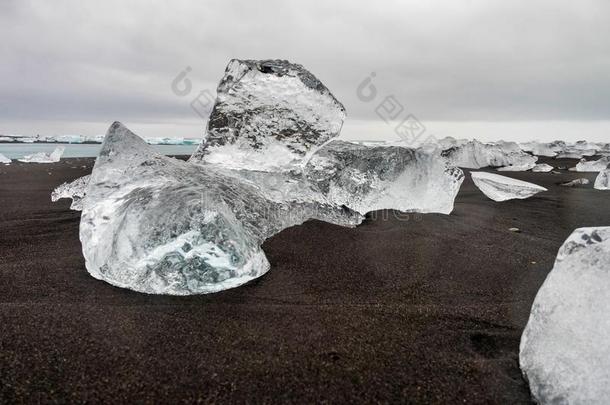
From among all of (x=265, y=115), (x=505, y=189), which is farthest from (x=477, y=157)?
(x=265, y=115)

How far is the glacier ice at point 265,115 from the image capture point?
9.55ft

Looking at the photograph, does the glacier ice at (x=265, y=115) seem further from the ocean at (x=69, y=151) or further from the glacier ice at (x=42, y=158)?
the glacier ice at (x=42, y=158)

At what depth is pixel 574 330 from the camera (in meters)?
1.05

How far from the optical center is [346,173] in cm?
345

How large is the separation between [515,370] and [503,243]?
5.27ft

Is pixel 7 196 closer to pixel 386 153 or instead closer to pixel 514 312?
pixel 386 153

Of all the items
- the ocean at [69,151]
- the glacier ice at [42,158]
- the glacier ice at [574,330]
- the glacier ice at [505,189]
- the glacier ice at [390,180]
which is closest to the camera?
the glacier ice at [574,330]

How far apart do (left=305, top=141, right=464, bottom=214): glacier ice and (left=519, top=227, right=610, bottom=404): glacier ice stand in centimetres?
228

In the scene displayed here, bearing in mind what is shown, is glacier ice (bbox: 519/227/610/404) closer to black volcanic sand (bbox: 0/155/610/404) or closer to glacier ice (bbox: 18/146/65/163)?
black volcanic sand (bbox: 0/155/610/404)

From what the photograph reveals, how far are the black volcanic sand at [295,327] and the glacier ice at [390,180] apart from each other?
85cm

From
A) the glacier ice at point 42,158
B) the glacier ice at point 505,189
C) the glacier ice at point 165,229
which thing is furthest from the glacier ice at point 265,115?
the glacier ice at point 42,158

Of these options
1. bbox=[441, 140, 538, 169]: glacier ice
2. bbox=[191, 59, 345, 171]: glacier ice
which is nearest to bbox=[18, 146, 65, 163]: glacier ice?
bbox=[191, 59, 345, 171]: glacier ice

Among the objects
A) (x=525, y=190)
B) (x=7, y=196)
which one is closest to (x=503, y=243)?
(x=525, y=190)

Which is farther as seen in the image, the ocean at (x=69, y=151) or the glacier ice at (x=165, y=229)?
the ocean at (x=69, y=151)
